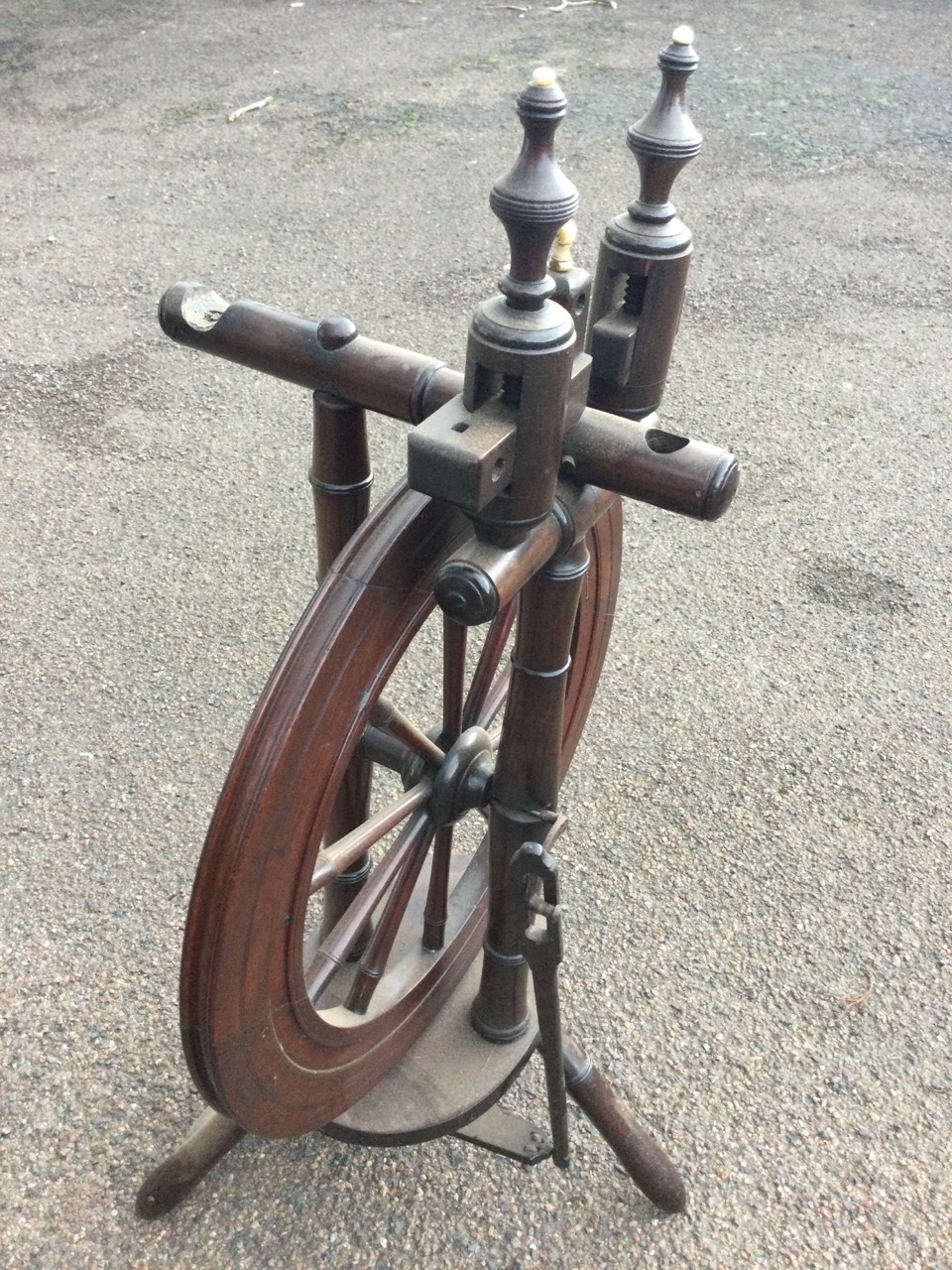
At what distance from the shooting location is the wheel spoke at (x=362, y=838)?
98cm

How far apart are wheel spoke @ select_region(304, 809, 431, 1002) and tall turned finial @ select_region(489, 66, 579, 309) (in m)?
0.60

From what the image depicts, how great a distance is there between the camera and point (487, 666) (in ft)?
4.03

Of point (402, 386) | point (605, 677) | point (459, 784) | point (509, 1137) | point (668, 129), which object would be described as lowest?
point (605, 677)

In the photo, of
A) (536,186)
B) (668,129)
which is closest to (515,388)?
(536,186)

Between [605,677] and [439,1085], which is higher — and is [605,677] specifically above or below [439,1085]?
below

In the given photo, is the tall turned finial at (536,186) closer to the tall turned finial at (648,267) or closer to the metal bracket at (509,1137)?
the tall turned finial at (648,267)

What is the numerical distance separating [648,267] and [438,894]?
2.26 feet

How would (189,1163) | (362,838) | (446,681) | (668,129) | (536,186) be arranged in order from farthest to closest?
(189,1163), (446,681), (362,838), (668,129), (536,186)

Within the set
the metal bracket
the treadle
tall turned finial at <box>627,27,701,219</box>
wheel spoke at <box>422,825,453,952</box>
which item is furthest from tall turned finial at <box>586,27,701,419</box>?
the metal bracket

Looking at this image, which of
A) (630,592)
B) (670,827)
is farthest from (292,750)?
(630,592)

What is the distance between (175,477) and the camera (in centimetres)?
250

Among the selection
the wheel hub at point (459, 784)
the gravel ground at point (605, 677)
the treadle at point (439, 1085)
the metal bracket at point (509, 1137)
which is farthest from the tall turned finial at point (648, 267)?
the gravel ground at point (605, 677)

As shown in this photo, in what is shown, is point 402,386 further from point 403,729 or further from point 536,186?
point 403,729

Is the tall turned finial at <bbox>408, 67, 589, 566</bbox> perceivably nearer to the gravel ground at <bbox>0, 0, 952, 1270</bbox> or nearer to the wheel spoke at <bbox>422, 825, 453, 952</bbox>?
the wheel spoke at <bbox>422, 825, 453, 952</bbox>
